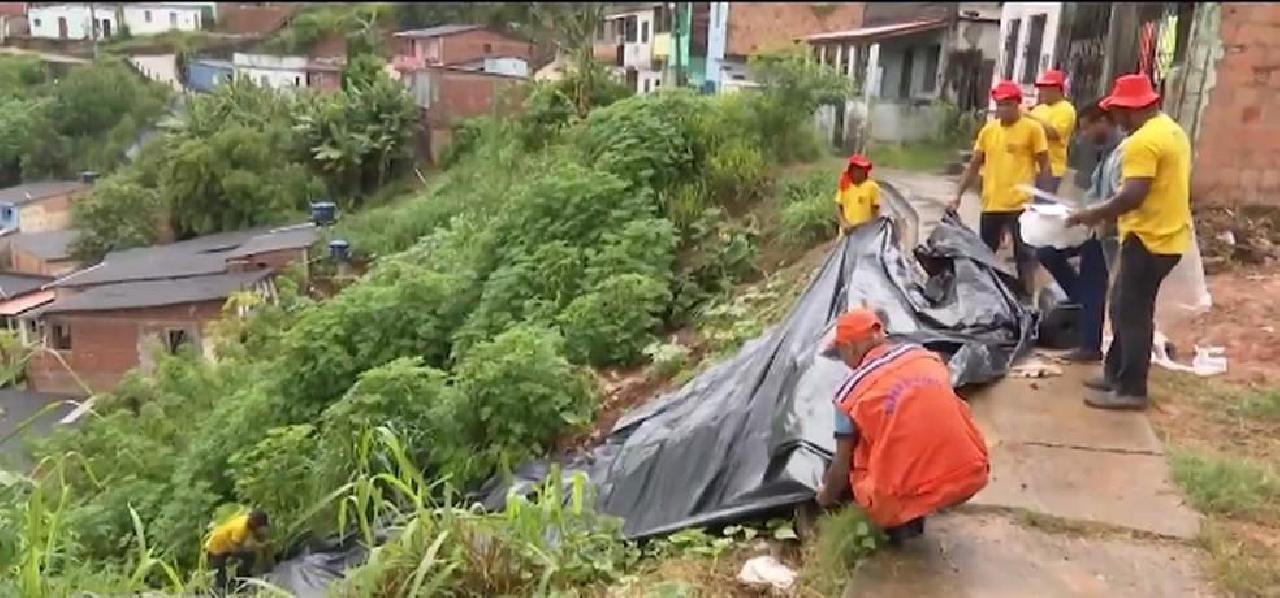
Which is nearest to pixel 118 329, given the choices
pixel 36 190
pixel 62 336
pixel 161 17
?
pixel 62 336

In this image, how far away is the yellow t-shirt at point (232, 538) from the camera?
5.16m

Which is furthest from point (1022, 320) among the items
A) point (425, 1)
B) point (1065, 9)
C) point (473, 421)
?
point (425, 1)

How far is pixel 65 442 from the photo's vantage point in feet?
24.4

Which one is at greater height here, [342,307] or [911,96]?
[911,96]

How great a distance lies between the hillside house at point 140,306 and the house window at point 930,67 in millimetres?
10869

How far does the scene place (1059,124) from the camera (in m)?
5.96

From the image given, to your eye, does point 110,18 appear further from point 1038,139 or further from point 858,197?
point 1038,139

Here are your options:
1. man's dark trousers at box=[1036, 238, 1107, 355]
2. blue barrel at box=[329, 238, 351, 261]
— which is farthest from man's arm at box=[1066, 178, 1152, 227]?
blue barrel at box=[329, 238, 351, 261]

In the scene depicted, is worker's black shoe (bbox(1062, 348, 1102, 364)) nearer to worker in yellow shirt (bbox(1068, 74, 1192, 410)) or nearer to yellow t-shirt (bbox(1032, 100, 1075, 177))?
worker in yellow shirt (bbox(1068, 74, 1192, 410))

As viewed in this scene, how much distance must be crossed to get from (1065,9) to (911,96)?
5.14 meters

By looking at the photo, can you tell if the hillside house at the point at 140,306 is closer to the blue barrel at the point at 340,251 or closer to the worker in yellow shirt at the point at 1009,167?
the blue barrel at the point at 340,251

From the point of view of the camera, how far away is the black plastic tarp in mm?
3787

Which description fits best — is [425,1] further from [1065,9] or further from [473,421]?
[473,421]

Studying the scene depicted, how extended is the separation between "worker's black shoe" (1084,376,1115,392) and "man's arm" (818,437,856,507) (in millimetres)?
1900
